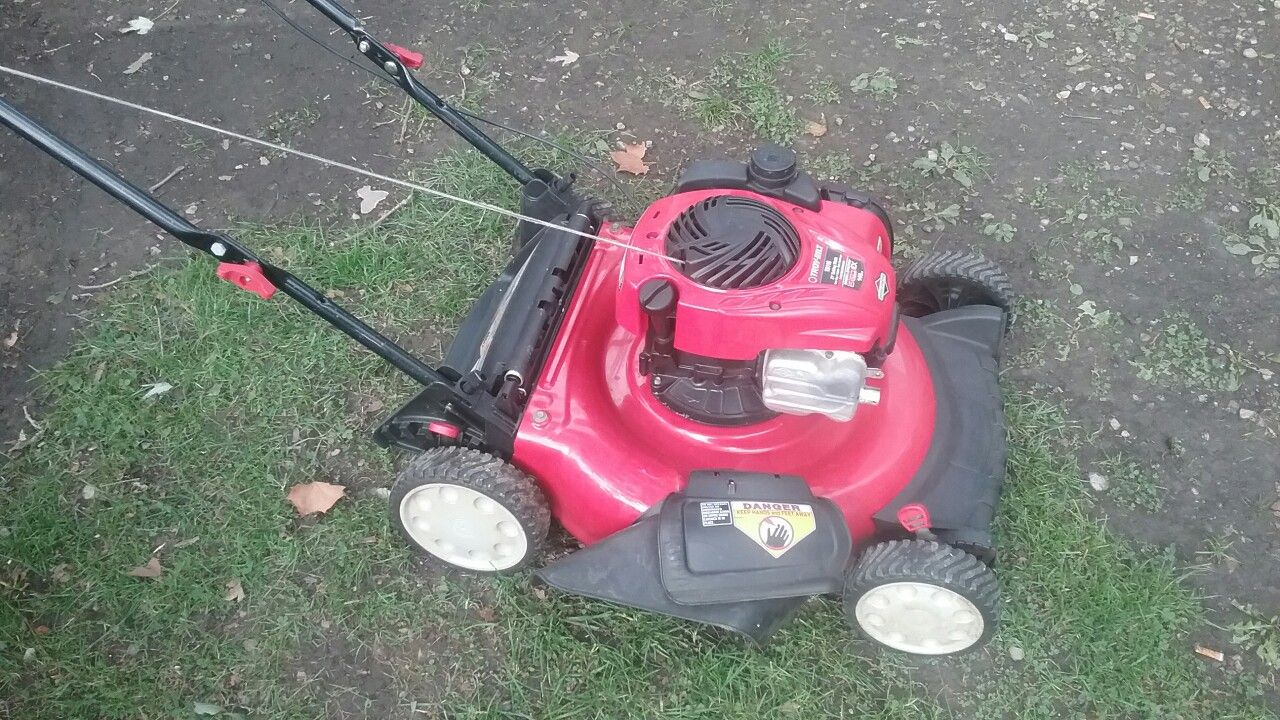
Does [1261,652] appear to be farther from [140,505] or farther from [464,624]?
[140,505]

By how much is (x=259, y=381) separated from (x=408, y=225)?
0.67 metres

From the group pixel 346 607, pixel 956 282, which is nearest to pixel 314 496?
pixel 346 607

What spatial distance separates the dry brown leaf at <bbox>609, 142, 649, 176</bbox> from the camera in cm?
311

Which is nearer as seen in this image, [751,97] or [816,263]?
[816,263]

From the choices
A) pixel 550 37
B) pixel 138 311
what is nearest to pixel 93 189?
pixel 138 311

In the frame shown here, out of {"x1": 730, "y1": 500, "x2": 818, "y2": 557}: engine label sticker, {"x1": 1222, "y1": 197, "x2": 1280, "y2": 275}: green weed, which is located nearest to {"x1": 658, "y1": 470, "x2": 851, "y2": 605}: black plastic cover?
{"x1": 730, "y1": 500, "x2": 818, "y2": 557}: engine label sticker

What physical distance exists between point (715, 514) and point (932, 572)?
1.39 feet

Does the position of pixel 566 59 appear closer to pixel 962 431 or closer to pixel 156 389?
pixel 156 389

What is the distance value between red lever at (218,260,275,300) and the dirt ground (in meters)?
1.37

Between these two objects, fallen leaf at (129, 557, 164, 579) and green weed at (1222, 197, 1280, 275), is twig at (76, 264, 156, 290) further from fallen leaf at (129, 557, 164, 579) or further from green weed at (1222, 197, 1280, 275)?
green weed at (1222, 197, 1280, 275)

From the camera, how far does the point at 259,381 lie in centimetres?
265

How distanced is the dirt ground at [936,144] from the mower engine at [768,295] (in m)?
1.09

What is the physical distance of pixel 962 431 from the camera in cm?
215

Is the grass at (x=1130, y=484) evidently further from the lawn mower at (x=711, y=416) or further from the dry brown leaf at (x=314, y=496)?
the dry brown leaf at (x=314, y=496)
